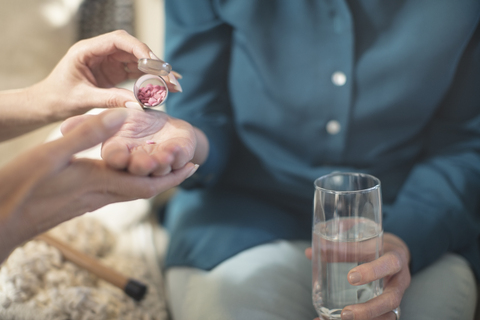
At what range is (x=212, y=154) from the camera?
759 mm

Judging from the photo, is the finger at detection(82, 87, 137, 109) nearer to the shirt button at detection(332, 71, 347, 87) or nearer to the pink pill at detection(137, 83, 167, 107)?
the pink pill at detection(137, 83, 167, 107)

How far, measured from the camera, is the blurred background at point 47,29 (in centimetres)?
91

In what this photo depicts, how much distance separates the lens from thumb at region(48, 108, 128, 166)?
0.37 metres

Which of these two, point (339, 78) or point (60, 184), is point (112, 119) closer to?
point (60, 184)

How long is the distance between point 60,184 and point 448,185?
2.16ft

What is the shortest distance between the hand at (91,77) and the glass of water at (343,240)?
272mm

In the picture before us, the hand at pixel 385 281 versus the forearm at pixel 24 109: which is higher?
the forearm at pixel 24 109

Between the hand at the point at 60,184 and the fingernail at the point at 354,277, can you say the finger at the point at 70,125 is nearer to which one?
the hand at the point at 60,184

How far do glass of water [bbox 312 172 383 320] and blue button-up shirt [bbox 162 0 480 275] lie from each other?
0.63 feet

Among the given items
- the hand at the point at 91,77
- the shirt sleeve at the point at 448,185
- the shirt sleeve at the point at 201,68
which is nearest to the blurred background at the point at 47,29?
the shirt sleeve at the point at 201,68

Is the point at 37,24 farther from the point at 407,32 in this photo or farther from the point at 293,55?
the point at 407,32

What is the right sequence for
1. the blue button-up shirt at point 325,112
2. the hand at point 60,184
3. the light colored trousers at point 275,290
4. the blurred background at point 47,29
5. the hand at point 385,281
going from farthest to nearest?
1. the blurred background at point 47,29
2. the blue button-up shirt at point 325,112
3. the light colored trousers at point 275,290
4. the hand at point 385,281
5. the hand at point 60,184

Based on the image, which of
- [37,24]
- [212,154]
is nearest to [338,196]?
[212,154]

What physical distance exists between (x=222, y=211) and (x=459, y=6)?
0.57 metres
